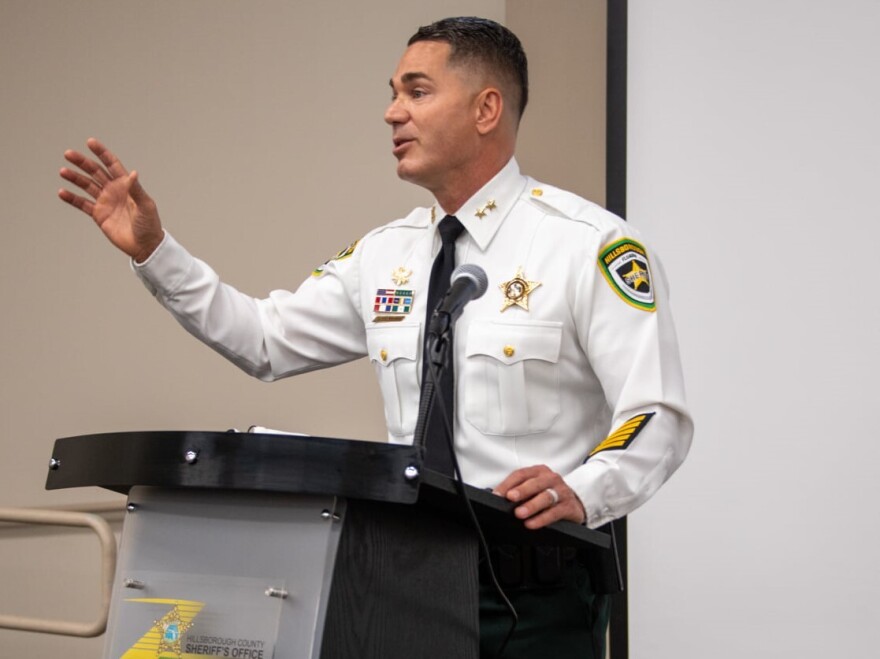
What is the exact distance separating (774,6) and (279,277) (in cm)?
148

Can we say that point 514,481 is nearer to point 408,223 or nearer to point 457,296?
point 457,296

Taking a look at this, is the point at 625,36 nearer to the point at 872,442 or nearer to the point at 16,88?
the point at 872,442

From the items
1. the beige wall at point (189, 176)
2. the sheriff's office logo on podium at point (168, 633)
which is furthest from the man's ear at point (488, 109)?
the beige wall at point (189, 176)

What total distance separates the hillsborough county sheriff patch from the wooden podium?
19.6 inches

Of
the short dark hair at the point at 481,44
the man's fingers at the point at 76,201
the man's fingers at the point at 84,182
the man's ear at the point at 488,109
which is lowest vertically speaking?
the man's fingers at the point at 76,201

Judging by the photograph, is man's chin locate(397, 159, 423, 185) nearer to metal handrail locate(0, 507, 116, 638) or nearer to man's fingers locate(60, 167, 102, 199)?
man's fingers locate(60, 167, 102, 199)

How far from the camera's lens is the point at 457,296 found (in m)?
1.32

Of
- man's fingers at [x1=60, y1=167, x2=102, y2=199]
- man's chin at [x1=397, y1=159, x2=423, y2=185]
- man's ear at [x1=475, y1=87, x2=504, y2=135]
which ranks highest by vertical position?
man's ear at [x1=475, y1=87, x2=504, y2=135]

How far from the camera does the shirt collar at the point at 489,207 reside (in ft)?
6.14

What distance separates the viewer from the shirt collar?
1872mm

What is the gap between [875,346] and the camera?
2670mm

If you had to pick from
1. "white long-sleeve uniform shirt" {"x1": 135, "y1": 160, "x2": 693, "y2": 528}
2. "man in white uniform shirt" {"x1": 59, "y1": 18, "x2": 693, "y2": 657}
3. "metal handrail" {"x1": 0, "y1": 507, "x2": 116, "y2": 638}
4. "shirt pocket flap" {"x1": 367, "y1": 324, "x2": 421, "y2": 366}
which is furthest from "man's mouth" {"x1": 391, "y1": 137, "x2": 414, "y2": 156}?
"metal handrail" {"x1": 0, "y1": 507, "x2": 116, "y2": 638}

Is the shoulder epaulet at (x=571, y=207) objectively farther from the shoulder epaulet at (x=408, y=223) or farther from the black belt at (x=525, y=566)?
the black belt at (x=525, y=566)

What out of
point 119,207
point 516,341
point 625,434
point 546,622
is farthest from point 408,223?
point 546,622
